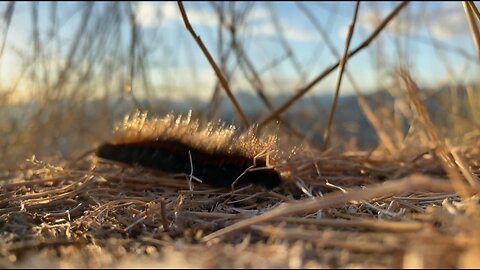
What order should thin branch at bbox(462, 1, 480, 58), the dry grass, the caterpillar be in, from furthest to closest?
the caterpillar, thin branch at bbox(462, 1, 480, 58), the dry grass

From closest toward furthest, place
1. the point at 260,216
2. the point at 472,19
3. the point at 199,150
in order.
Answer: the point at 260,216 < the point at 472,19 < the point at 199,150

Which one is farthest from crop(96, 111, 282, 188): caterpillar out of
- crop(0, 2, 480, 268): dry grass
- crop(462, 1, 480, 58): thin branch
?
crop(462, 1, 480, 58): thin branch

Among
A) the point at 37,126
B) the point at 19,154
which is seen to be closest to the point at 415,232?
the point at 19,154

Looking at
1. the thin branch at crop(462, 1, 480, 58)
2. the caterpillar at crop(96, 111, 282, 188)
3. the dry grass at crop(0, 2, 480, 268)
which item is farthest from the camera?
the caterpillar at crop(96, 111, 282, 188)

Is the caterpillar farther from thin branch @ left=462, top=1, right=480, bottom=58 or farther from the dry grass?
thin branch @ left=462, top=1, right=480, bottom=58

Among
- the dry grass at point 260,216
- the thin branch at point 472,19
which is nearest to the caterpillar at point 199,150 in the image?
the dry grass at point 260,216

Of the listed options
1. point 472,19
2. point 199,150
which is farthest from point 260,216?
point 472,19

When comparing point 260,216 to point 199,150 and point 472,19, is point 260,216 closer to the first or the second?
point 199,150

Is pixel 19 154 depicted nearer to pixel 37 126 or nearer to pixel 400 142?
pixel 37 126

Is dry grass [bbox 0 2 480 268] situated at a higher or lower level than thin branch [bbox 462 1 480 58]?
lower
